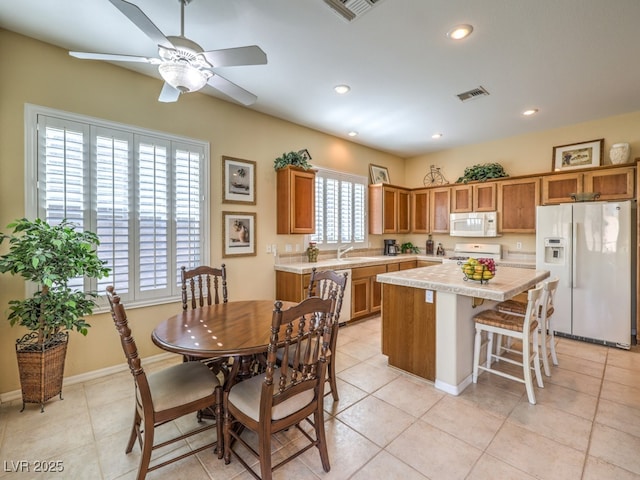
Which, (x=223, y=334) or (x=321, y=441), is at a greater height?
(x=223, y=334)

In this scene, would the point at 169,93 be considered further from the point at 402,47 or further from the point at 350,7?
the point at 402,47

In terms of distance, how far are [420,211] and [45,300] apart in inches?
223

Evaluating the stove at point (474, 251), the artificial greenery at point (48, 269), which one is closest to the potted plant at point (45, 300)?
the artificial greenery at point (48, 269)

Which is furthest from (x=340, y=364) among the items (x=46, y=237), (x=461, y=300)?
(x=46, y=237)

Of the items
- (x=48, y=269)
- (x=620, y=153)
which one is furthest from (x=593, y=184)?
(x=48, y=269)

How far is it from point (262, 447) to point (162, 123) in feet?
10.4

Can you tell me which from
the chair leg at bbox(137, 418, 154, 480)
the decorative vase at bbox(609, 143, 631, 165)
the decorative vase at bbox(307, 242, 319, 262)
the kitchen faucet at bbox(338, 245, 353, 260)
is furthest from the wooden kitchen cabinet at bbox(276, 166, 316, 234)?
the decorative vase at bbox(609, 143, 631, 165)

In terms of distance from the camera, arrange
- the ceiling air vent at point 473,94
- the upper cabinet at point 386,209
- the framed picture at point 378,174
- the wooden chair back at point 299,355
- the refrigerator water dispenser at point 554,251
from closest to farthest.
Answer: the wooden chair back at point 299,355
the ceiling air vent at point 473,94
the refrigerator water dispenser at point 554,251
the upper cabinet at point 386,209
the framed picture at point 378,174

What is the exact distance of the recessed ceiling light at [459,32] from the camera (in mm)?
2314

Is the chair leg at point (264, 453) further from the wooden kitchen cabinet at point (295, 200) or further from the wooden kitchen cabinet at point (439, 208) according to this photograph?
the wooden kitchen cabinet at point (439, 208)

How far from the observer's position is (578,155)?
438 centimetres

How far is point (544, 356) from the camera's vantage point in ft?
9.25

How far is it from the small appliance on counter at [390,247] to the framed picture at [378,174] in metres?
1.21

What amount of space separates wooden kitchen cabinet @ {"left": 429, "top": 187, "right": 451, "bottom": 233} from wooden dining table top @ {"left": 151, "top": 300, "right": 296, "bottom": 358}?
166 inches
